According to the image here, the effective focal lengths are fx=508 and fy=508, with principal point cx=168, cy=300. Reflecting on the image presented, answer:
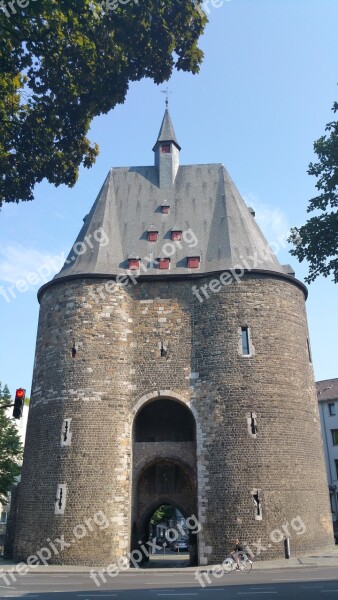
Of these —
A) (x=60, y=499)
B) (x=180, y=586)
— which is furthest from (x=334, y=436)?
(x=180, y=586)

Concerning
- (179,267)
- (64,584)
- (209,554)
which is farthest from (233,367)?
(64,584)

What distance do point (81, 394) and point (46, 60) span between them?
15.4 metres

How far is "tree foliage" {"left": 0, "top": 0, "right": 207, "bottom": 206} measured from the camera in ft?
34.3

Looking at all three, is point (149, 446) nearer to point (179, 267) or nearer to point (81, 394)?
point (81, 394)

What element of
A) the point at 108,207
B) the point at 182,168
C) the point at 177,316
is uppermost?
the point at 182,168

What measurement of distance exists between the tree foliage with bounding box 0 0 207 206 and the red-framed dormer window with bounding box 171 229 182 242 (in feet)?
49.7

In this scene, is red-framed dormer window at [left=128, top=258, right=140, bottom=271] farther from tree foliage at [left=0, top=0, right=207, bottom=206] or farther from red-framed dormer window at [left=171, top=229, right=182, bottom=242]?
tree foliage at [left=0, top=0, right=207, bottom=206]

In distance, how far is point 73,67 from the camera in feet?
36.7

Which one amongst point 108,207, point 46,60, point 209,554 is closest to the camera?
point 46,60

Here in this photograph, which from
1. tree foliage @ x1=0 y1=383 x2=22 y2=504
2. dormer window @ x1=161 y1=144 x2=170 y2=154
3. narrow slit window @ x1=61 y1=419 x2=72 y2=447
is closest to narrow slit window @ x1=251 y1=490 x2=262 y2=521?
narrow slit window @ x1=61 y1=419 x2=72 y2=447

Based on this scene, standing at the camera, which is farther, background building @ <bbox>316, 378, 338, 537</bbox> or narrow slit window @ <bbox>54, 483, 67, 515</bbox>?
background building @ <bbox>316, 378, 338, 537</bbox>

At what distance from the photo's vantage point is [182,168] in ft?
104

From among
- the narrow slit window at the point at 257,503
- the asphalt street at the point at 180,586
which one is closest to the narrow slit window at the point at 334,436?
the narrow slit window at the point at 257,503

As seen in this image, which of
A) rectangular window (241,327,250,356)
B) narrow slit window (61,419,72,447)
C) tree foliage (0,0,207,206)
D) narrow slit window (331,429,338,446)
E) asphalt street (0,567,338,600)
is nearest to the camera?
tree foliage (0,0,207,206)
